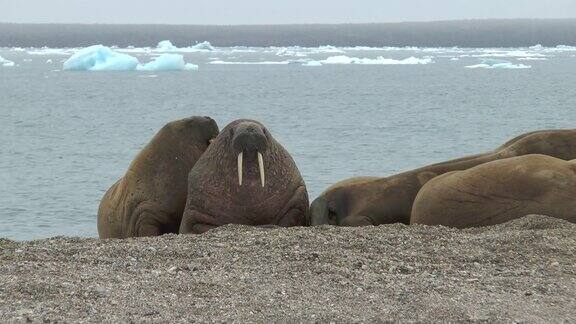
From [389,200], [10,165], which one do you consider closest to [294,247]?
[389,200]

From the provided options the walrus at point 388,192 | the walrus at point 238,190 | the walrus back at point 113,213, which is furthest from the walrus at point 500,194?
the walrus back at point 113,213

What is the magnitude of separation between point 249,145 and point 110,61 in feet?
148

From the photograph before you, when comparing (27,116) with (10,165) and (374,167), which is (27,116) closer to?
(10,165)

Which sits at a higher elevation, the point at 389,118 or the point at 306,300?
the point at 306,300

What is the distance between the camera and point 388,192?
7617 mm

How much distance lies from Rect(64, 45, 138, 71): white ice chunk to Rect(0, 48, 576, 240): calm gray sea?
3.99 feet

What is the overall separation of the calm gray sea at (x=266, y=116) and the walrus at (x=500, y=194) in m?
5.00

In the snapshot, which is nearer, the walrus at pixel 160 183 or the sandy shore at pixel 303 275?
the sandy shore at pixel 303 275

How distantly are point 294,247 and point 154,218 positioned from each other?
2001 millimetres

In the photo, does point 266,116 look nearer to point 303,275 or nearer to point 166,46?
point 303,275

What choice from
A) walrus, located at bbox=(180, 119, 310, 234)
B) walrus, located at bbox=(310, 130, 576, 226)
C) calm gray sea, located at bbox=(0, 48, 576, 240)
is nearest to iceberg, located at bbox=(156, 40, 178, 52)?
calm gray sea, located at bbox=(0, 48, 576, 240)

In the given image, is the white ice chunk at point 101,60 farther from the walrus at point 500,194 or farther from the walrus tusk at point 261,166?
the walrus at point 500,194

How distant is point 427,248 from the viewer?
593 cm

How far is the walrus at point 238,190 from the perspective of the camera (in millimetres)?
7152
